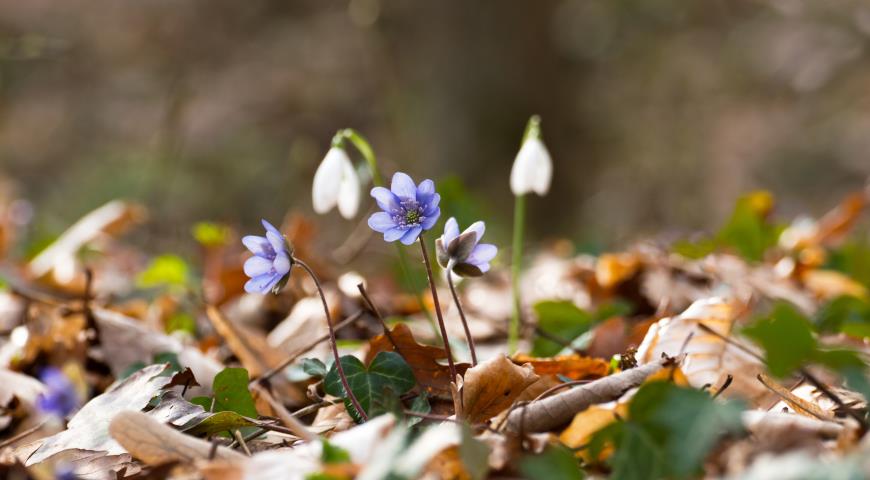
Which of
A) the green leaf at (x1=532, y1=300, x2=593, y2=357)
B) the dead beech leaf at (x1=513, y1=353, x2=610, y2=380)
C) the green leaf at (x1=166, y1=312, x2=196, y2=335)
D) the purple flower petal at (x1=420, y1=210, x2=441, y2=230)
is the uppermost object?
the purple flower petal at (x1=420, y1=210, x2=441, y2=230)

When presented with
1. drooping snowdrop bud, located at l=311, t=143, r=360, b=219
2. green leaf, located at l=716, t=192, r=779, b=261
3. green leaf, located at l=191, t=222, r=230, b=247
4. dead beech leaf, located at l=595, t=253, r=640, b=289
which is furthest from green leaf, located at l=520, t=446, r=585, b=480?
green leaf, located at l=716, t=192, r=779, b=261

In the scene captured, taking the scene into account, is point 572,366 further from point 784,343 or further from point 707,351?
point 784,343

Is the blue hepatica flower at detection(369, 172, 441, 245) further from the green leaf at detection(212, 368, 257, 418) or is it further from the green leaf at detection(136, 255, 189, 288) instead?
the green leaf at detection(136, 255, 189, 288)

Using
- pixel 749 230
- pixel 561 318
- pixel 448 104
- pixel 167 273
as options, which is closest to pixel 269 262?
pixel 561 318

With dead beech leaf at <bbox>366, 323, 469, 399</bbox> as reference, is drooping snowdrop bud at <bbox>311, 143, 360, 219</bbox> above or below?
above

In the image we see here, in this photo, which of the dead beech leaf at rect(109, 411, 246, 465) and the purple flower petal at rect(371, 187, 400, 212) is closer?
the dead beech leaf at rect(109, 411, 246, 465)

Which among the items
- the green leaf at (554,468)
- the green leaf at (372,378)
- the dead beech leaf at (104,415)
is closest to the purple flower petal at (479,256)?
the green leaf at (372,378)
